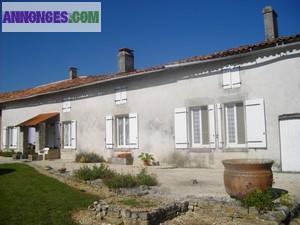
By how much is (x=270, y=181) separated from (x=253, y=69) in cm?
580

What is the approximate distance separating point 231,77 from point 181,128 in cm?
281

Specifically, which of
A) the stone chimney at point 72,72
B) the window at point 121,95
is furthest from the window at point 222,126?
the stone chimney at point 72,72

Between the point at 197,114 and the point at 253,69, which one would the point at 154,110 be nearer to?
the point at 197,114

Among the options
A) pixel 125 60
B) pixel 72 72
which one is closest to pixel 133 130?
pixel 125 60

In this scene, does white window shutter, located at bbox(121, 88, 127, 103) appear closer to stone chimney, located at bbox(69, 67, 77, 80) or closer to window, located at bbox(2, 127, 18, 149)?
window, located at bbox(2, 127, 18, 149)

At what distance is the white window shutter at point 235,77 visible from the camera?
11.2 metres

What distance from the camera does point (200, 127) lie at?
479 inches

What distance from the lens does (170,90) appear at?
13.1 m

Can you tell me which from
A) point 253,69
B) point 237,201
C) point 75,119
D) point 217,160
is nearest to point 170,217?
point 237,201

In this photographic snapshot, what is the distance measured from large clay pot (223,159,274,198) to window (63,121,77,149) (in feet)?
40.0

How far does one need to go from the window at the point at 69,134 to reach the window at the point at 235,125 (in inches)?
347

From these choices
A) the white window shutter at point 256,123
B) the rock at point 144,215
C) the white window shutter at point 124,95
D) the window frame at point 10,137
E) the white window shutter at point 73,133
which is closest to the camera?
the rock at point 144,215

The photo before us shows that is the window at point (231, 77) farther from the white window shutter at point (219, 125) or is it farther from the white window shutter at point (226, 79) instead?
the white window shutter at point (219, 125)

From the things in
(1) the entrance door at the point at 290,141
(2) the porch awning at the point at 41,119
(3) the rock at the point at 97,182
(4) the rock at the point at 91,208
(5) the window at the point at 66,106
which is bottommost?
(4) the rock at the point at 91,208
